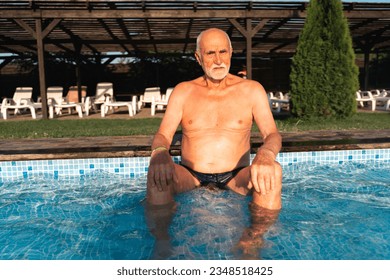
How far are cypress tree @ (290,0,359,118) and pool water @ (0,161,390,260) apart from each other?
3268mm

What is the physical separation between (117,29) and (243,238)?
9.81 m

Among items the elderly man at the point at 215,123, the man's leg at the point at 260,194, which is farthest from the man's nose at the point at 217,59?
the man's leg at the point at 260,194

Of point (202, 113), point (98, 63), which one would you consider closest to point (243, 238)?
point (202, 113)

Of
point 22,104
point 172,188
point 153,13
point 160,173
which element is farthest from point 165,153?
point 22,104

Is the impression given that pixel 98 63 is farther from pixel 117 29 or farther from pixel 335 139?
pixel 335 139

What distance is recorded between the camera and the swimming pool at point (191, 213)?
223 centimetres

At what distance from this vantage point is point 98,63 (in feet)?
53.8

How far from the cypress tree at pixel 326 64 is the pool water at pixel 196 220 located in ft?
10.7

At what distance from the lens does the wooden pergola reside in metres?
8.39

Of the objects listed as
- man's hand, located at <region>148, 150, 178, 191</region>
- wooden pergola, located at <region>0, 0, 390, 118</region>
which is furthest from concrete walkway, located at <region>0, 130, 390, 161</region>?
wooden pergola, located at <region>0, 0, 390, 118</region>

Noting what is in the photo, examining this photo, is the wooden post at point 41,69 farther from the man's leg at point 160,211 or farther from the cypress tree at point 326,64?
the man's leg at point 160,211

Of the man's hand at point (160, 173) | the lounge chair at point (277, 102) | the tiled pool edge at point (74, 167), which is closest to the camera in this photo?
the man's hand at point (160, 173)

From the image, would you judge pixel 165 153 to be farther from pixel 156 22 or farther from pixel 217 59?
pixel 156 22

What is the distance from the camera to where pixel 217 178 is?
2736mm
